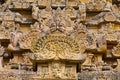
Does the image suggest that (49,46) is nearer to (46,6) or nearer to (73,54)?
(73,54)

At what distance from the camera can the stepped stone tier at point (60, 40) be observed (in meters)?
7.81

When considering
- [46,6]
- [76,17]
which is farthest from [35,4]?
[76,17]

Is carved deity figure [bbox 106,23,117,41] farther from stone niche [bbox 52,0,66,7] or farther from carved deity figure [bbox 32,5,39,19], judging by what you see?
carved deity figure [bbox 32,5,39,19]

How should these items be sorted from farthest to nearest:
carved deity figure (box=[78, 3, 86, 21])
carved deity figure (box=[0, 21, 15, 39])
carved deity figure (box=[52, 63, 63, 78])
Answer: carved deity figure (box=[78, 3, 86, 21]) → carved deity figure (box=[0, 21, 15, 39]) → carved deity figure (box=[52, 63, 63, 78])

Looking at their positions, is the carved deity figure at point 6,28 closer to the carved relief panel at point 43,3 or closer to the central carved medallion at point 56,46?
the carved relief panel at point 43,3

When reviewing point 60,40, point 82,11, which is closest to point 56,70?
point 60,40

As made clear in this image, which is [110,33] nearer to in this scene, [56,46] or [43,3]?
[43,3]

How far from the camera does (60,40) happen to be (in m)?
7.87

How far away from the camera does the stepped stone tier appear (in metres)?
7.81

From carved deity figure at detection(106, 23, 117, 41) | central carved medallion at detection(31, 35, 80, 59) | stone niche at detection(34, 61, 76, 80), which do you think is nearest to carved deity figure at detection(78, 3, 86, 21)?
carved deity figure at detection(106, 23, 117, 41)

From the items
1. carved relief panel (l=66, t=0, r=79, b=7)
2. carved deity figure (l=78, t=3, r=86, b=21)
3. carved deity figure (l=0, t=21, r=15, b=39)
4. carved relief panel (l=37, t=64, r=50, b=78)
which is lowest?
carved relief panel (l=37, t=64, r=50, b=78)

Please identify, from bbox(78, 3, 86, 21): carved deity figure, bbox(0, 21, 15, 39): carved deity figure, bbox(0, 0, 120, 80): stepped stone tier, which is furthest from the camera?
bbox(78, 3, 86, 21): carved deity figure

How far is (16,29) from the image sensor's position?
10523mm

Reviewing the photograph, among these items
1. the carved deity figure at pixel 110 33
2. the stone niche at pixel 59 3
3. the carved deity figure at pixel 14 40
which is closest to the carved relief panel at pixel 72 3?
the stone niche at pixel 59 3
